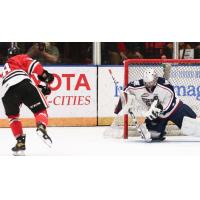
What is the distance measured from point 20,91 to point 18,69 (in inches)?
8.2

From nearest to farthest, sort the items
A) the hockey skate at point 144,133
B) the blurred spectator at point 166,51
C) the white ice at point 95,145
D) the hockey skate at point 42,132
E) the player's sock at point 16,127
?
the hockey skate at point 42,132 < the player's sock at point 16,127 < the white ice at point 95,145 < the hockey skate at point 144,133 < the blurred spectator at point 166,51

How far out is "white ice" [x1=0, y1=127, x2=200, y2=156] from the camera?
7.40 m

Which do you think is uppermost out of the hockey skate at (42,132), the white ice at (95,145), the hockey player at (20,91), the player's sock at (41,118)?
the hockey player at (20,91)

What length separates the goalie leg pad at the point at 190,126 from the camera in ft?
26.6

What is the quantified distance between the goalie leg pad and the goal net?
1.06 feet

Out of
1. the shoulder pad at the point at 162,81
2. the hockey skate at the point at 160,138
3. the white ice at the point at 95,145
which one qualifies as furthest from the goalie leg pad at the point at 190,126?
the shoulder pad at the point at 162,81

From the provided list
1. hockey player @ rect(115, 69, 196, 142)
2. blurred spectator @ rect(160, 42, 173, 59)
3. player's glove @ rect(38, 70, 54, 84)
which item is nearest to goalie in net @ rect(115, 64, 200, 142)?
hockey player @ rect(115, 69, 196, 142)

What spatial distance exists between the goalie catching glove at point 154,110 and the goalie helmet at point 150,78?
190 mm

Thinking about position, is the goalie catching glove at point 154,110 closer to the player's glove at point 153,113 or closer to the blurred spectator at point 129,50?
the player's glove at point 153,113

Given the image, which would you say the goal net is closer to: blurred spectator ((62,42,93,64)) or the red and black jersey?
blurred spectator ((62,42,93,64))

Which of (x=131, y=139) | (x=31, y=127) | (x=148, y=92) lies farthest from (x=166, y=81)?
(x=31, y=127)

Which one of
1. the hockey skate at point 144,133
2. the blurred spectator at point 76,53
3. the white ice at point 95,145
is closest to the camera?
the white ice at point 95,145

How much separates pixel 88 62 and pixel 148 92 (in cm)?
176

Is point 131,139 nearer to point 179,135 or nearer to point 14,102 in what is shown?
point 179,135
